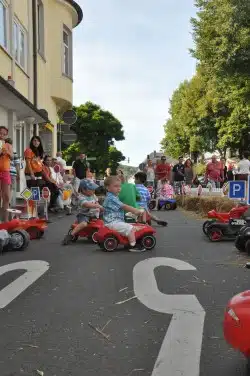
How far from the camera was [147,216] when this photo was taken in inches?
430

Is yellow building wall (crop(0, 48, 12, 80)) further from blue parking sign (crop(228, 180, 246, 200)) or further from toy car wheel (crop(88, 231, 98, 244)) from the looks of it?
blue parking sign (crop(228, 180, 246, 200))

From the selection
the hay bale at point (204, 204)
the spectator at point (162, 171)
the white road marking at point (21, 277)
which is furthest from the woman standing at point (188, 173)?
the white road marking at point (21, 277)

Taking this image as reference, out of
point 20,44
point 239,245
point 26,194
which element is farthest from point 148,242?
point 20,44

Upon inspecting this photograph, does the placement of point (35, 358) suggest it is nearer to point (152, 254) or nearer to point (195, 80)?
point (152, 254)

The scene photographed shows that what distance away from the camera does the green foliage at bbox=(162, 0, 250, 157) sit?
32062 millimetres

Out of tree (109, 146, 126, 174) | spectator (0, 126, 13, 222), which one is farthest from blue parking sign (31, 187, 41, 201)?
tree (109, 146, 126, 174)

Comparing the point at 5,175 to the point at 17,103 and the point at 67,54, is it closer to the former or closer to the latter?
the point at 17,103

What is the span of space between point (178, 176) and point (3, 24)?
29.1 feet

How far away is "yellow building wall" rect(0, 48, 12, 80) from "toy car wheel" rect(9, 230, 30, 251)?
8.24 m

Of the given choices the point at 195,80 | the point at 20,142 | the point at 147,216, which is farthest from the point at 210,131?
the point at 147,216

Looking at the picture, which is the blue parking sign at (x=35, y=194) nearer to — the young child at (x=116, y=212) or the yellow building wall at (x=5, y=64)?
the young child at (x=116, y=212)

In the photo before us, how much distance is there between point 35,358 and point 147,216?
7.50m

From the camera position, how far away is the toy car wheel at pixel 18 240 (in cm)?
816

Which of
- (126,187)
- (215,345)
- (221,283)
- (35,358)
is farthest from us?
(126,187)
